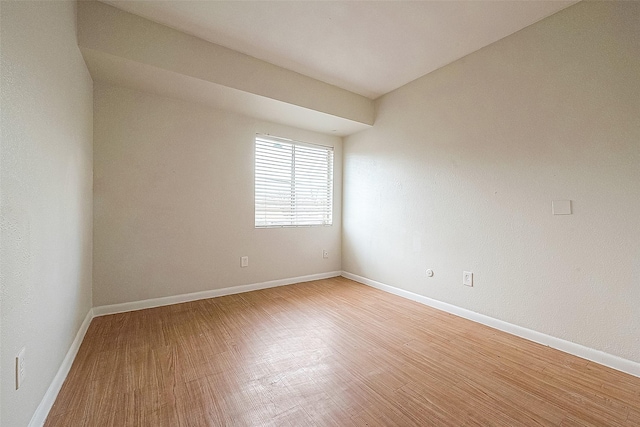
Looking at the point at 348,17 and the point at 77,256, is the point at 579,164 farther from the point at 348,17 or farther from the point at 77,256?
the point at 77,256

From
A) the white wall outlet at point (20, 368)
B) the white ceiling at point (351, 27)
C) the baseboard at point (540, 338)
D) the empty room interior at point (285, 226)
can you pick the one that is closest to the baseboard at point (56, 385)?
the empty room interior at point (285, 226)

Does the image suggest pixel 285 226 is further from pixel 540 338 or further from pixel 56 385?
pixel 540 338

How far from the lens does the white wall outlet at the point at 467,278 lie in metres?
2.59

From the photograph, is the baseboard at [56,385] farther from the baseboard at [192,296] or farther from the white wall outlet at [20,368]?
the baseboard at [192,296]

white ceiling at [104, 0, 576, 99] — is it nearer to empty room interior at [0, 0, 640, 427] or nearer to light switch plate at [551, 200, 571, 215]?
empty room interior at [0, 0, 640, 427]

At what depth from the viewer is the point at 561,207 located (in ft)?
6.66

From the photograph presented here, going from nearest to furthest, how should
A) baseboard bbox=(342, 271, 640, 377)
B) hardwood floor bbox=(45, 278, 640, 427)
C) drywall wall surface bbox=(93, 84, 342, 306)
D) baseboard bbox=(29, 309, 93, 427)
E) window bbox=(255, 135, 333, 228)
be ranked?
1. baseboard bbox=(29, 309, 93, 427)
2. hardwood floor bbox=(45, 278, 640, 427)
3. baseboard bbox=(342, 271, 640, 377)
4. drywall wall surface bbox=(93, 84, 342, 306)
5. window bbox=(255, 135, 333, 228)

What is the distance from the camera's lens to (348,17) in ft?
7.02

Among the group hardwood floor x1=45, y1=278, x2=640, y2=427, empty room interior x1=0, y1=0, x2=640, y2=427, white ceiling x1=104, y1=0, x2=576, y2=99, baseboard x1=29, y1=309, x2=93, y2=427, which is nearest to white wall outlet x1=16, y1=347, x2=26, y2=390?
empty room interior x1=0, y1=0, x2=640, y2=427

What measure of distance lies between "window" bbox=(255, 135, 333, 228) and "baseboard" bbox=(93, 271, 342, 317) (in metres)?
0.78

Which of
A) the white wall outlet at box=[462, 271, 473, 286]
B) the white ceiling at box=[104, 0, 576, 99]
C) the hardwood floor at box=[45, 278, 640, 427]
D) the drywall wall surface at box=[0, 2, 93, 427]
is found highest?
the white ceiling at box=[104, 0, 576, 99]

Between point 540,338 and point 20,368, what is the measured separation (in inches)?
126

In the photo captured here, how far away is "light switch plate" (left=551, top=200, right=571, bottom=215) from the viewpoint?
2.00 metres

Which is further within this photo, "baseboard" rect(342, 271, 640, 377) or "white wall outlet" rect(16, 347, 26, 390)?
"baseboard" rect(342, 271, 640, 377)
